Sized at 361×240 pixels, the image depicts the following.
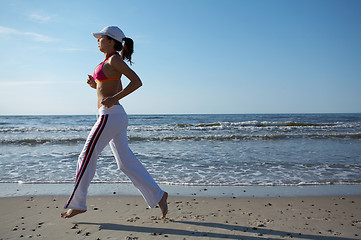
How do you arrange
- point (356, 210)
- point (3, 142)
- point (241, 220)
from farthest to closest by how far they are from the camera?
point (3, 142)
point (356, 210)
point (241, 220)

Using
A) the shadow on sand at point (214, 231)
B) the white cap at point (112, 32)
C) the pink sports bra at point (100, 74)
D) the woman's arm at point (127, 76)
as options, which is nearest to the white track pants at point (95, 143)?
the woman's arm at point (127, 76)

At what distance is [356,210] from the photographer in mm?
3723

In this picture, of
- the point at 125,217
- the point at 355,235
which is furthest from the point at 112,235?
the point at 355,235

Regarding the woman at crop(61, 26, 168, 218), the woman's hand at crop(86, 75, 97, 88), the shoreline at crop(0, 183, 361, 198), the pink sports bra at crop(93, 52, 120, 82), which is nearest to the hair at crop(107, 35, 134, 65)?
the woman at crop(61, 26, 168, 218)

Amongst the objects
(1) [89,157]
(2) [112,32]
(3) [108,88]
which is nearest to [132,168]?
(1) [89,157]

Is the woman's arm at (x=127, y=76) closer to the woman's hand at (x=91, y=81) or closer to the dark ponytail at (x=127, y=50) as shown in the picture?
the dark ponytail at (x=127, y=50)

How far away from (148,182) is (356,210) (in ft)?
9.34

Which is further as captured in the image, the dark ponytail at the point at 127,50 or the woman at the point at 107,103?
the dark ponytail at the point at 127,50

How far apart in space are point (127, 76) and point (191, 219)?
6.04 feet

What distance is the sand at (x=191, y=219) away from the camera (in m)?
2.86

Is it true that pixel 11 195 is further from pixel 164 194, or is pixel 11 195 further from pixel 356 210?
pixel 356 210

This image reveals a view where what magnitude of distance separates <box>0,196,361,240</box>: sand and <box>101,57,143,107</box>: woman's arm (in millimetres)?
1365

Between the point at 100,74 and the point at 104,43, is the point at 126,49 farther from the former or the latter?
the point at 100,74

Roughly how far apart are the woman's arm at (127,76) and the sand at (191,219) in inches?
53.7
